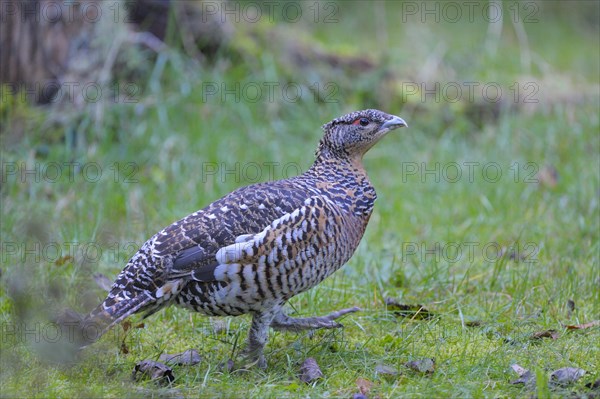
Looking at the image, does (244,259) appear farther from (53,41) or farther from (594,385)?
(53,41)

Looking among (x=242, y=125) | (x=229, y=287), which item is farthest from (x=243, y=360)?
(x=242, y=125)

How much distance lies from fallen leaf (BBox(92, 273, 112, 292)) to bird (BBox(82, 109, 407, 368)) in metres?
0.99

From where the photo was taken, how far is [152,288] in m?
4.34

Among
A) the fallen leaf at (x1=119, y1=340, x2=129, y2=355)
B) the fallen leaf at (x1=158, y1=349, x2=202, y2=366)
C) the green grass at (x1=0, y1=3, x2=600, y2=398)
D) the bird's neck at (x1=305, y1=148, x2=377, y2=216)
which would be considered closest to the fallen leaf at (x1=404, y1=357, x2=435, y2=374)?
the green grass at (x1=0, y1=3, x2=600, y2=398)

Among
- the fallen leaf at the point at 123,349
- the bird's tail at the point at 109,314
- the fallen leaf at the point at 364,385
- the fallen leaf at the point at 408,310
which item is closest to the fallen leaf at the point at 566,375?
the fallen leaf at the point at 364,385

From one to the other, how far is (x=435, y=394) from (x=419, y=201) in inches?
149

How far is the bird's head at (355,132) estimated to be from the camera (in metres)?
5.02

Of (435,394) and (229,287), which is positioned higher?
(229,287)

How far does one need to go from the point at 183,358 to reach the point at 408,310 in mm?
1518

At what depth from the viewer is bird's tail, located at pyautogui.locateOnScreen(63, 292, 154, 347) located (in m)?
4.20

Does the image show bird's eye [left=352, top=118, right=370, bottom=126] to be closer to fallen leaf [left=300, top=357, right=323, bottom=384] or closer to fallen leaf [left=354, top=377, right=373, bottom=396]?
fallen leaf [left=300, top=357, right=323, bottom=384]

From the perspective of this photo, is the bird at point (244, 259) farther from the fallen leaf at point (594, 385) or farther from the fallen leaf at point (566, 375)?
the fallen leaf at point (594, 385)

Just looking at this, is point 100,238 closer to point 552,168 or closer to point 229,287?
point 229,287

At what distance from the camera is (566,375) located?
407 centimetres
